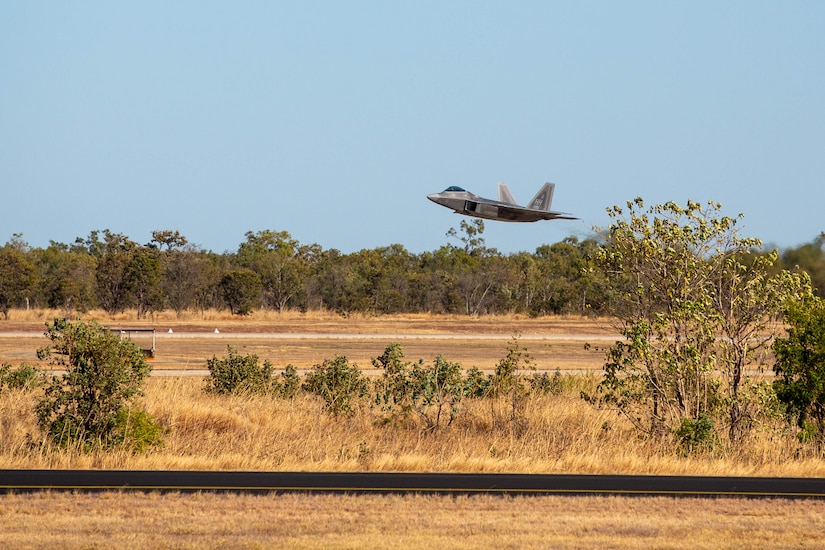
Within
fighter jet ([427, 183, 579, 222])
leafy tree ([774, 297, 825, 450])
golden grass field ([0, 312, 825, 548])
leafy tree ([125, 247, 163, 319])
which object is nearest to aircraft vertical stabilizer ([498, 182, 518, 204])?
fighter jet ([427, 183, 579, 222])

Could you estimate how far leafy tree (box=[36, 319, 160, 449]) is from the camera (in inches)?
756

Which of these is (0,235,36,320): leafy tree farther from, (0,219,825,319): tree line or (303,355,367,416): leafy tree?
(303,355,367,416): leafy tree

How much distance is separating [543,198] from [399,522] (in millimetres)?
34037

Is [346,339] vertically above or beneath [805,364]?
beneath

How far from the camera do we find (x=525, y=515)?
13453 mm

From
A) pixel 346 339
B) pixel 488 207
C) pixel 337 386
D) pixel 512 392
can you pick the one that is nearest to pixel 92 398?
pixel 337 386

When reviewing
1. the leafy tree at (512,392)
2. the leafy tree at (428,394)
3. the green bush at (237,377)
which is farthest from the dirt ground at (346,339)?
the leafy tree at (428,394)

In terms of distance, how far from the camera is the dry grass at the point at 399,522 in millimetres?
11922

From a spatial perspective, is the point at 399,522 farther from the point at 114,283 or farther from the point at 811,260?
the point at 114,283

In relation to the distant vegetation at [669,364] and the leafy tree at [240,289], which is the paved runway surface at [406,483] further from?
the leafy tree at [240,289]

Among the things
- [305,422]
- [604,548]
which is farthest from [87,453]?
[604,548]

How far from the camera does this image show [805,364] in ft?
68.9

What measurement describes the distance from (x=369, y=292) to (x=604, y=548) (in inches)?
3544

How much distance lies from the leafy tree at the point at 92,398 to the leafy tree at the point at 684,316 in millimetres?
10023
